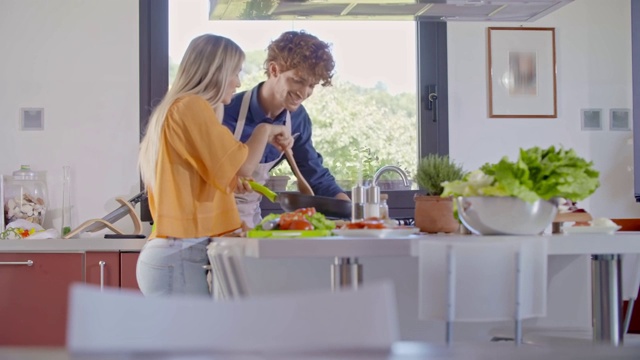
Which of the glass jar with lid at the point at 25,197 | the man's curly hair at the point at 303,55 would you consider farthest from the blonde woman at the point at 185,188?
the man's curly hair at the point at 303,55

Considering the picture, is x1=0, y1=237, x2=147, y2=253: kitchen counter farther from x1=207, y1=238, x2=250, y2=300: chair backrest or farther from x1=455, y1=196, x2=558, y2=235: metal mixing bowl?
x1=455, y1=196, x2=558, y2=235: metal mixing bowl

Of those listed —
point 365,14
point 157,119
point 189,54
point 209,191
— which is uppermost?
point 365,14

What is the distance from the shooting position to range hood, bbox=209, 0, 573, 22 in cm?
409

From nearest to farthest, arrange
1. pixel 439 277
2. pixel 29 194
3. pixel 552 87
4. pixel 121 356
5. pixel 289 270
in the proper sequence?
pixel 121 356 < pixel 439 277 < pixel 289 270 < pixel 29 194 < pixel 552 87

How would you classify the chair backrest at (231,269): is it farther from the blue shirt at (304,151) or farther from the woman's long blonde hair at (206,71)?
the blue shirt at (304,151)

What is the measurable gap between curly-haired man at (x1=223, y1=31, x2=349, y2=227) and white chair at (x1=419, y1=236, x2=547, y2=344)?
245cm

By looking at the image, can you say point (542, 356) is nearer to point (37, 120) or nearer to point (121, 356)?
point (121, 356)

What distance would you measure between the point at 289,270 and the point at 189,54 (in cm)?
86

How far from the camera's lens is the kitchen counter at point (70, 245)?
4461mm

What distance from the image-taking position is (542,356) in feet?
3.13

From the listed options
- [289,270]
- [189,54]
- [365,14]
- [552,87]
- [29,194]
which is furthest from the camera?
[552,87]

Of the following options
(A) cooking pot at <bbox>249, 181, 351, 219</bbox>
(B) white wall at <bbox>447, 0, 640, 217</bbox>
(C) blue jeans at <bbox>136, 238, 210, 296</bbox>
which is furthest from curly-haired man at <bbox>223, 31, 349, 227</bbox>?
(C) blue jeans at <bbox>136, 238, 210, 296</bbox>

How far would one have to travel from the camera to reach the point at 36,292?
4.47m

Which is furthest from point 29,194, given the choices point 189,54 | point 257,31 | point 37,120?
point 189,54
